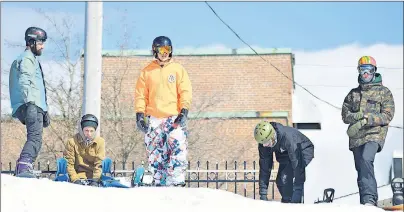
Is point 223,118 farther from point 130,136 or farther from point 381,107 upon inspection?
point 381,107

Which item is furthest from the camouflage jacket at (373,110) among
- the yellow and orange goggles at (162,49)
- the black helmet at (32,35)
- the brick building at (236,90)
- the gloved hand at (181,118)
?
the brick building at (236,90)

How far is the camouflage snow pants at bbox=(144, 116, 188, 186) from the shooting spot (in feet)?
32.1

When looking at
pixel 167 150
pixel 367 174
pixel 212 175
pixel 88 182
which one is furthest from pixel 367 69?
pixel 212 175

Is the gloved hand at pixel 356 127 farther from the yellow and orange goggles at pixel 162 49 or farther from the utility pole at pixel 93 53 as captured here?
the utility pole at pixel 93 53

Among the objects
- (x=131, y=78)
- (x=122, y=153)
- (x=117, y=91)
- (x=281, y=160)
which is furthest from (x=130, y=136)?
(x=281, y=160)

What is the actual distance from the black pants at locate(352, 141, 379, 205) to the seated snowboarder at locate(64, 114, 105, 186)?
3103 millimetres

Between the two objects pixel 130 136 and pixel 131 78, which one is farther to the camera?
pixel 131 78

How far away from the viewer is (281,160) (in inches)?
410

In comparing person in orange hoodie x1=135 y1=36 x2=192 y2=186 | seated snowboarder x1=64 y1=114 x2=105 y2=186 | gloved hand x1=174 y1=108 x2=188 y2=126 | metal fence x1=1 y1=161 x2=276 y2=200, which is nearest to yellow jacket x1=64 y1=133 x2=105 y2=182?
seated snowboarder x1=64 y1=114 x2=105 y2=186

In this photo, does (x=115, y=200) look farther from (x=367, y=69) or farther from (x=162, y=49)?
(x=367, y=69)

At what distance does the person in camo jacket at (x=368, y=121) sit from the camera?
9.77 meters

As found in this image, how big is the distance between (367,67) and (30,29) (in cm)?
392

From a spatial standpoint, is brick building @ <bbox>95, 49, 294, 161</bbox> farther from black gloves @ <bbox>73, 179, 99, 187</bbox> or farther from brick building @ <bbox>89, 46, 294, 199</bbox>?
black gloves @ <bbox>73, 179, 99, 187</bbox>

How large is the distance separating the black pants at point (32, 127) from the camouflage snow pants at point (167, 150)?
1.28m
